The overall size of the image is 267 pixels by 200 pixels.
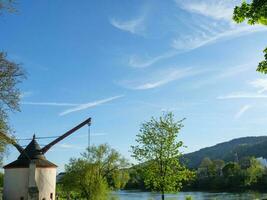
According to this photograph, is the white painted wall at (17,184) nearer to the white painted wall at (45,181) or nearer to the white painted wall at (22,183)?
the white painted wall at (22,183)

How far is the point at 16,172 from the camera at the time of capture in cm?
5372

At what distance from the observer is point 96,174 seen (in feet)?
199

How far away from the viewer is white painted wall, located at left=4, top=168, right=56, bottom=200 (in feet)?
174

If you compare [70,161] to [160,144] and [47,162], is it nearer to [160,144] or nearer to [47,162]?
[47,162]

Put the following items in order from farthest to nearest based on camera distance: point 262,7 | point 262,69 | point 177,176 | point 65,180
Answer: point 65,180
point 177,176
point 262,69
point 262,7

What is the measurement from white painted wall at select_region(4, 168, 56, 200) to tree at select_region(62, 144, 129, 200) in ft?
20.6

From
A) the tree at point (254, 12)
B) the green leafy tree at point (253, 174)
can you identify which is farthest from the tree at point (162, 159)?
the green leafy tree at point (253, 174)

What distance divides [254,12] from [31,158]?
47546 mm

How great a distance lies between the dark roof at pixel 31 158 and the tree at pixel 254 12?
1778 inches

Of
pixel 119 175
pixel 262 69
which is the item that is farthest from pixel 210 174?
pixel 262 69

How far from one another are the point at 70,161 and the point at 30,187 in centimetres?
1065

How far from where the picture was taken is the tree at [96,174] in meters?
59.8

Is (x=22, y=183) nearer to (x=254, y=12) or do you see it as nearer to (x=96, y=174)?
(x=96, y=174)

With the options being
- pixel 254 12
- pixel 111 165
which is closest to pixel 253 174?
pixel 111 165
